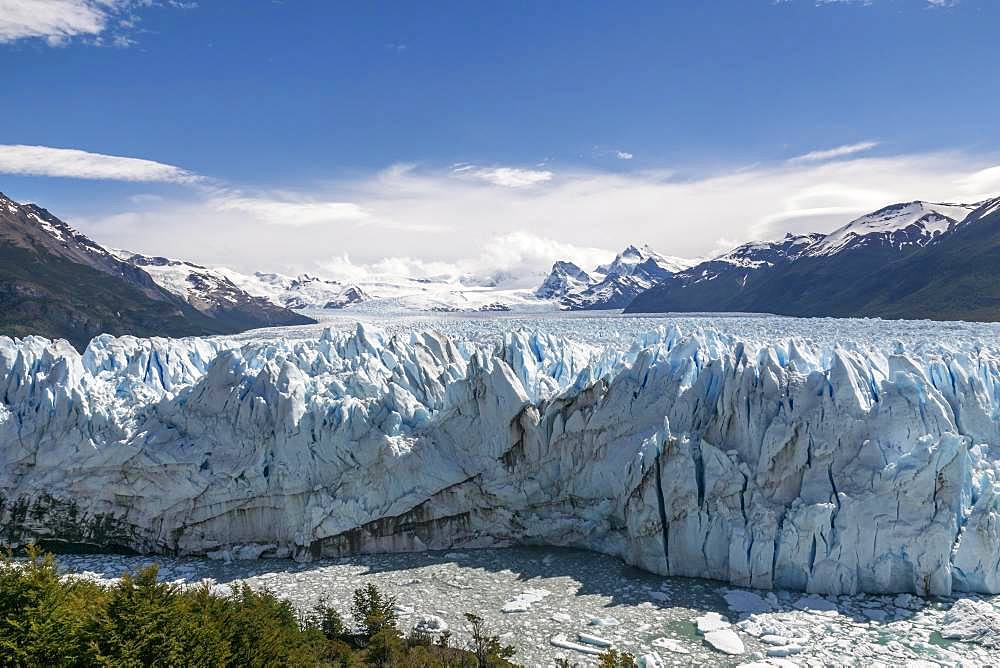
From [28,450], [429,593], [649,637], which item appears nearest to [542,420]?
[429,593]

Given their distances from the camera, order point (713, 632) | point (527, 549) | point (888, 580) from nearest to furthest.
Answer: point (713, 632) → point (888, 580) → point (527, 549)

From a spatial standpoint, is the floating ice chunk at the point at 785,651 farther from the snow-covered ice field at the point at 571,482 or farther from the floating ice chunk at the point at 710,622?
the floating ice chunk at the point at 710,622

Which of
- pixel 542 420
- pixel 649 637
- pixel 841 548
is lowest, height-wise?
pixel 649 637

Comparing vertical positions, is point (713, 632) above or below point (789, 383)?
below

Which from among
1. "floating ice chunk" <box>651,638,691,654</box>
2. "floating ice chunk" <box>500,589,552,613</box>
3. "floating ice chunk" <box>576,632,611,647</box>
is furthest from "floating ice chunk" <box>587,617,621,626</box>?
"floating ice chunk" <box>500,589,552,613</box>

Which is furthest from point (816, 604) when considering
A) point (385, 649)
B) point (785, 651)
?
point (385, 649)

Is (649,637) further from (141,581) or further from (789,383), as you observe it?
(141,581)

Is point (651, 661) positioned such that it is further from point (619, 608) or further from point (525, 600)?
point (525, 600)
